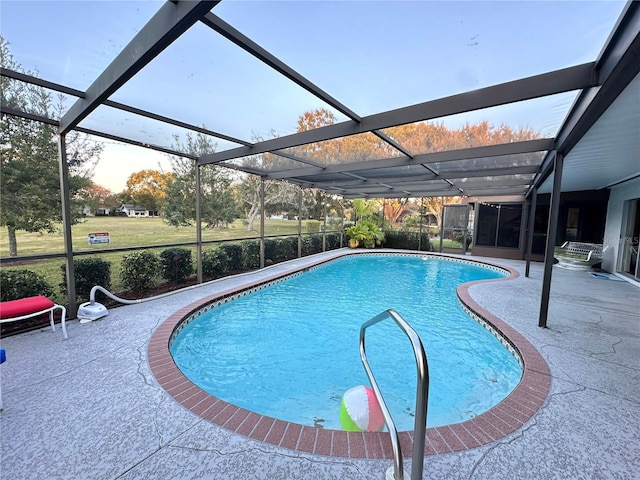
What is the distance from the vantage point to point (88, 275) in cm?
497

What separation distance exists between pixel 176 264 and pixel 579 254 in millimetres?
14216

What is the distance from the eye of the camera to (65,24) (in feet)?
8.02

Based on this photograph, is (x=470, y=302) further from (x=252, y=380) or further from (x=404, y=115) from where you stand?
(x=252, y=380)

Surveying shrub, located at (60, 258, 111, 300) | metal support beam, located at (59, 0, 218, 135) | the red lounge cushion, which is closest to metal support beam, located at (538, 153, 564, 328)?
metal support beam, located at (59, 0, 218, 135)

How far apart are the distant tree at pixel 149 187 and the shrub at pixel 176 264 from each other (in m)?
1.47

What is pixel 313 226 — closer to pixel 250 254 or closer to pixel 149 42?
pixel 250 254

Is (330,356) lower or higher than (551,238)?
lower

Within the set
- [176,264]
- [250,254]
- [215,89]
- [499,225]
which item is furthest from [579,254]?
[176,264]

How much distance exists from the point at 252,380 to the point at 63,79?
14.2ft

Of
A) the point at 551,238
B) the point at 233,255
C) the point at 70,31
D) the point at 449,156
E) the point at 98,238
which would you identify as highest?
the point at 70,31

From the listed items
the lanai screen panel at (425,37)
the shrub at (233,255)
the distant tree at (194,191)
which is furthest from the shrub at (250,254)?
the lanai screen panel at (425,37)

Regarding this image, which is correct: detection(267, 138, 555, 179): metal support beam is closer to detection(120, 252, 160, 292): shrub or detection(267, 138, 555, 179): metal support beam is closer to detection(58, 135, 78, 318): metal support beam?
detection(120, 252, 160, 292): shrub

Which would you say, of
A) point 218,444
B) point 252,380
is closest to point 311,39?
point 218,444

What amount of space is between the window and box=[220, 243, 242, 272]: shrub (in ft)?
39.1
